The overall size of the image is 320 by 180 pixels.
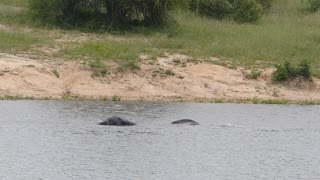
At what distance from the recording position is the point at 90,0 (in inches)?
1085

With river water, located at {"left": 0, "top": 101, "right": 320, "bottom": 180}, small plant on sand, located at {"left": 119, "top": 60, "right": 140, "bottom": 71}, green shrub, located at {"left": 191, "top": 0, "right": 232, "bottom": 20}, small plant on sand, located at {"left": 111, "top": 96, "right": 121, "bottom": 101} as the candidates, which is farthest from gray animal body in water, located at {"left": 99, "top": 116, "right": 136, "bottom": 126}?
green shrub, located at {"left": 191, "top": 0, "right": 232, "bottom": 20}

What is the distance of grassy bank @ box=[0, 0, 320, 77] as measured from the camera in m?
23.3

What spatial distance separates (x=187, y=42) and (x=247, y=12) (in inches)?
276

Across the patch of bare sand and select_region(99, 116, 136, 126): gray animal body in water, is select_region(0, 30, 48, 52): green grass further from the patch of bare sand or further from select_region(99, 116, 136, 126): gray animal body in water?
select_region(99, 116, 136, 126): gray animal body in water

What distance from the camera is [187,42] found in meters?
25.5

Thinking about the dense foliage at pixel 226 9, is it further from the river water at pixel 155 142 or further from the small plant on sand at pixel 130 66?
the river water at pixel 155 142

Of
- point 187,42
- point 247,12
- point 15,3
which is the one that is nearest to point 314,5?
point 247,12

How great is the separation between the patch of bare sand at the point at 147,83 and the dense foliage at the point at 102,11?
4.12m

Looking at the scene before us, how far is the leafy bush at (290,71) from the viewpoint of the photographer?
74.9ft

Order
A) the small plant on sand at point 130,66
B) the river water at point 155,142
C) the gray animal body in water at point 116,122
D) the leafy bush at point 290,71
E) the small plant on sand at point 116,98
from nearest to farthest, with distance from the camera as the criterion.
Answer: the river water at point 155,142 → the gray animal body in water at point 116,122 → the small plant on sand at point 116,98 → the small plant on sand at point 130,66 → the leafy bush at point 290,71

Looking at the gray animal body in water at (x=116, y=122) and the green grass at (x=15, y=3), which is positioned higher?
the gray animal body in water at (x=116, y=122)

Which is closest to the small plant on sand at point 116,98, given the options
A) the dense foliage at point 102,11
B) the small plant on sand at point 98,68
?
the small plant on sand at point 98,68

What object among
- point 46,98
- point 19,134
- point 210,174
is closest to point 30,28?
point 46,98

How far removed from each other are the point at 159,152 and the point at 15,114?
14.3 feet
